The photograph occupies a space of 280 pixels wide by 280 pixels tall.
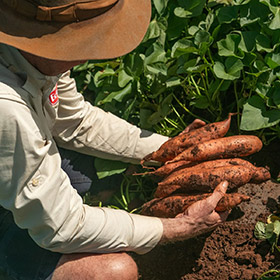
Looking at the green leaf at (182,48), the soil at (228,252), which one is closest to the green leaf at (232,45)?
the green leaf at (182,48)

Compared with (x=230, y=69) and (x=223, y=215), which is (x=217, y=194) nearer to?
(x=223, y=215)

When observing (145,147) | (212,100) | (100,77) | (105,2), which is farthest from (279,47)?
(105,2)

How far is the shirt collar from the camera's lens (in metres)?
1.51

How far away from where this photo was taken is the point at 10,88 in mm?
1444

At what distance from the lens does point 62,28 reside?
1.39m

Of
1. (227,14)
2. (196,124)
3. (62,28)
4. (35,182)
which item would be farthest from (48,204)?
(227,14)

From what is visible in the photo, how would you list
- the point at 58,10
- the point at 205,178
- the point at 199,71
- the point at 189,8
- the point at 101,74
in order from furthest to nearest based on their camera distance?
1. the point at 101,74
2. the point at 189,8
3. the point at 199,71
4. the point at 205,178
5. the point at 58,10

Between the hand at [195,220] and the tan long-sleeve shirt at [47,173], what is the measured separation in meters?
0.05

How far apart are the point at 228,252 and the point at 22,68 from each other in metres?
1.20

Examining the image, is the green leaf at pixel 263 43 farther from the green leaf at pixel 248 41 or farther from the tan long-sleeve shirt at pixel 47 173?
the tan long-sleeve shirt at pixel 47 173

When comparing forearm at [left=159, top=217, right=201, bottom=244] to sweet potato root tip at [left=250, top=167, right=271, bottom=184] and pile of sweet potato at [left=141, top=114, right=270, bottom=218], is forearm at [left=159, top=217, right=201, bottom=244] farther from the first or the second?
sweet potato root tip at [left=250, top=167, right=271, bottom=184]

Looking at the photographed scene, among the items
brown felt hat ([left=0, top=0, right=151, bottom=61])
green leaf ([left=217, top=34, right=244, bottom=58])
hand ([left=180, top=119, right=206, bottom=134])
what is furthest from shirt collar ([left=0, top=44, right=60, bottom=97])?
green leaf ([left=217, top=34, right=244, bottom=58])

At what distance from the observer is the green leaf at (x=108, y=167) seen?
2.40m

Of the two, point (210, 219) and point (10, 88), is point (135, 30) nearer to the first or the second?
point (10, 88)
